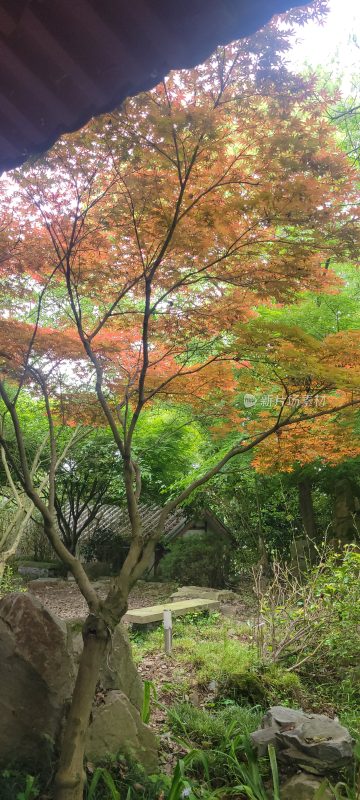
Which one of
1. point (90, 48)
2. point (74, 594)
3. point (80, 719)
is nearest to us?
point (90, 48)

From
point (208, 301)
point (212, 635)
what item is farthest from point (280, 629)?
point (208, 301)

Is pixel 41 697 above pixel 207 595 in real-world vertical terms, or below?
below

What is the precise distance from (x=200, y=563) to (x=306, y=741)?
699 centimetres

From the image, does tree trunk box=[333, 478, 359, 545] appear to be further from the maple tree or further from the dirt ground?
the maple tree

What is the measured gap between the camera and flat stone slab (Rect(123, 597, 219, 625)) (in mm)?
6450

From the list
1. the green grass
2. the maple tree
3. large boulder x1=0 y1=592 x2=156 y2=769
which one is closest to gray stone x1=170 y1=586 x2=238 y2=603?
the green grass

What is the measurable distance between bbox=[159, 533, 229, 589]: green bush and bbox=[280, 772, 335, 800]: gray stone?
22.8 ft

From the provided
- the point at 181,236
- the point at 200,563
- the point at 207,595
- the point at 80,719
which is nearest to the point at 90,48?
the point at 181,236

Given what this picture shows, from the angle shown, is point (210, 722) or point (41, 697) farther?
point (210, 722)

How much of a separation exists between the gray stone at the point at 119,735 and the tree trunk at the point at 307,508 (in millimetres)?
6063

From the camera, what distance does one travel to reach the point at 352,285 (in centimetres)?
878

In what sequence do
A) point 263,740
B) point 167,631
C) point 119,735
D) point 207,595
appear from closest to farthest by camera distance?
point 119,735 < point 263,740 < point 167,631 < point 207,595

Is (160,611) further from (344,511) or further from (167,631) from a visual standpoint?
(344,511)

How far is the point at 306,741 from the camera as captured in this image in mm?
3252
